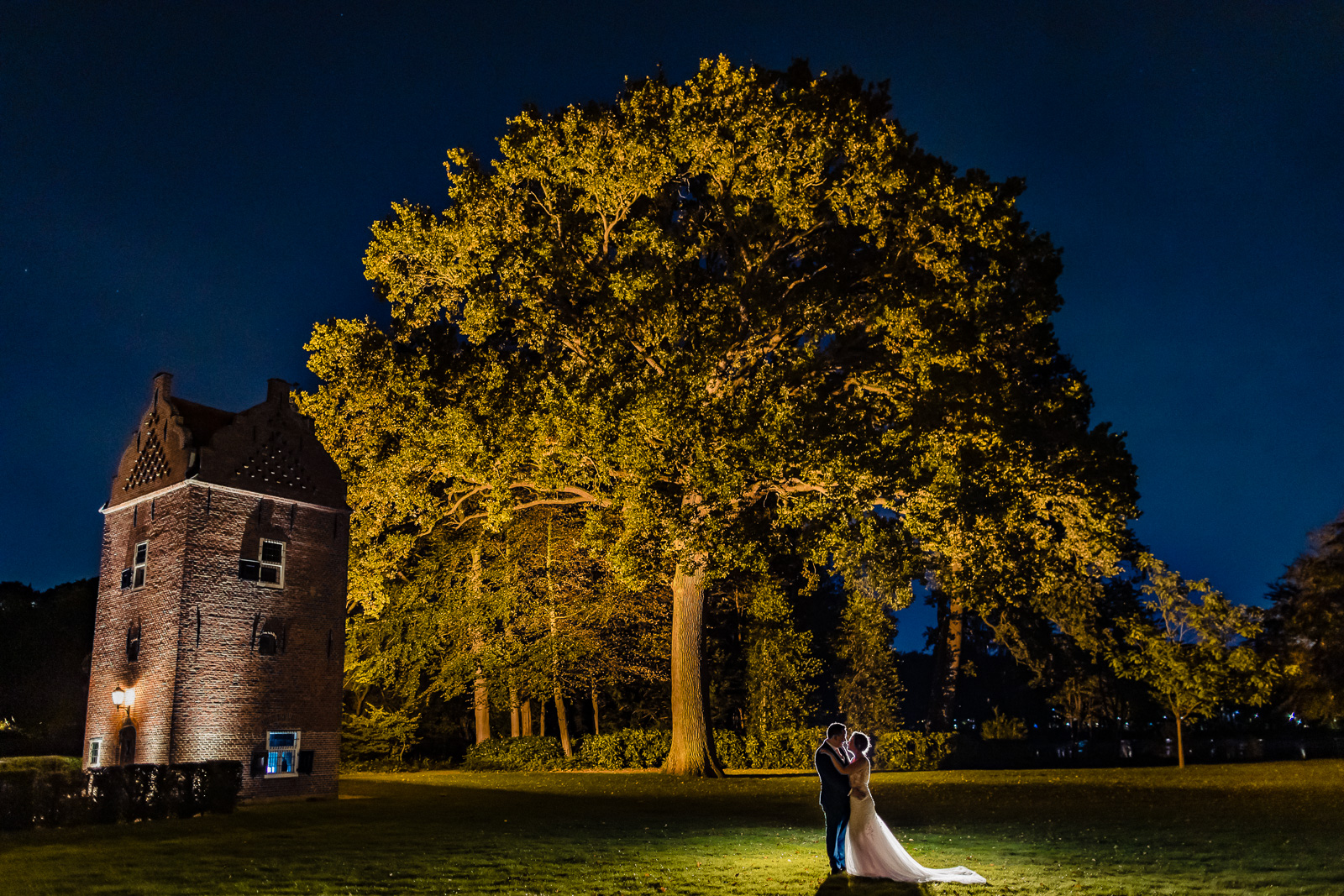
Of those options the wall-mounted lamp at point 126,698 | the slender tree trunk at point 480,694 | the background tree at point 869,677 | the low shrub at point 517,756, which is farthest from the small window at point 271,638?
the background tree at point 869,677

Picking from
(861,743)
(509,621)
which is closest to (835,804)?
(861,743)

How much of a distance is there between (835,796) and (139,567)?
19.1 m

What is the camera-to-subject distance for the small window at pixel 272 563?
24.6m

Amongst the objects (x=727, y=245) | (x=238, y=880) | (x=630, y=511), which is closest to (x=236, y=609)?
(x=630, y=511)

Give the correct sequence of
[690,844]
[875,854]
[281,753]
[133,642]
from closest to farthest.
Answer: [875,854], [690,844], [281,753], [133,642]

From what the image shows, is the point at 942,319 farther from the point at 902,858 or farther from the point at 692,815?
the point at 902,858

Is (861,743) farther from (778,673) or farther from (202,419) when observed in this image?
(778,673)

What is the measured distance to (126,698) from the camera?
23719mm

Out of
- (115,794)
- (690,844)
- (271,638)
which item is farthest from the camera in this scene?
(271,638)

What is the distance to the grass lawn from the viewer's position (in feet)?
36.4

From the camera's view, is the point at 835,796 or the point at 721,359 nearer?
the point at 835,796

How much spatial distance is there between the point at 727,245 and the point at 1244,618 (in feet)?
66.2

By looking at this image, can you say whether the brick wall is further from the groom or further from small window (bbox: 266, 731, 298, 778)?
the groom

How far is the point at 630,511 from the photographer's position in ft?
80.9
